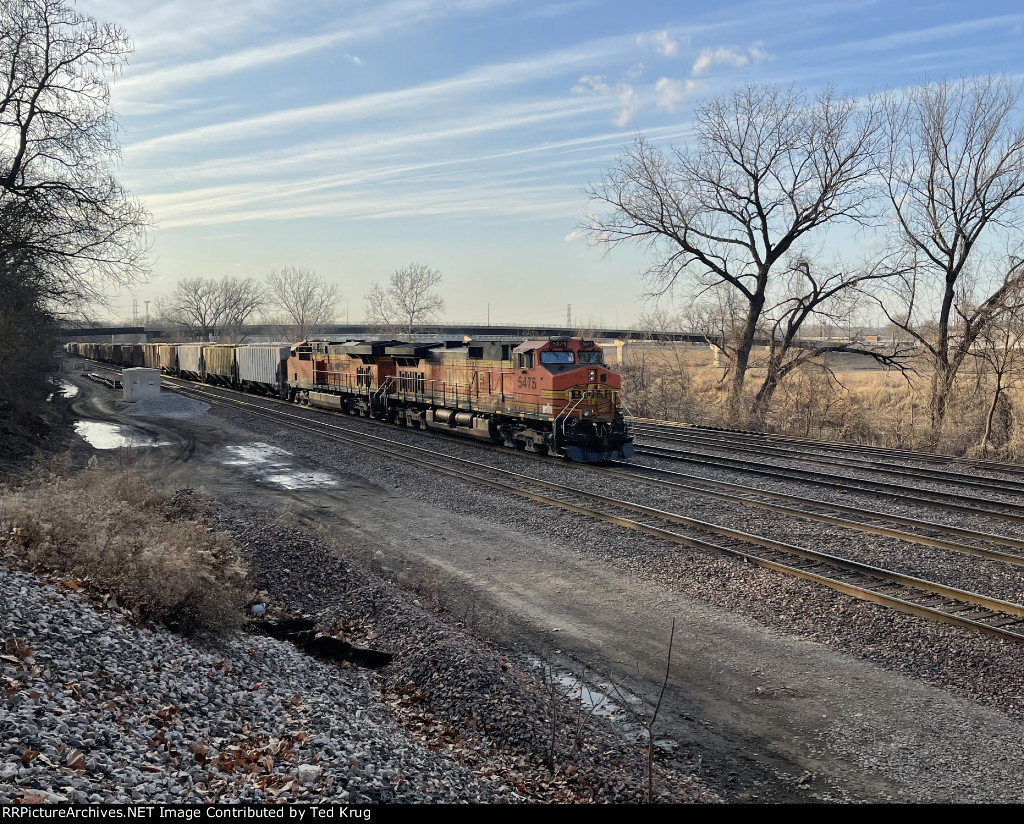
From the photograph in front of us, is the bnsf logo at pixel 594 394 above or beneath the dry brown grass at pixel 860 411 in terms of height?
above

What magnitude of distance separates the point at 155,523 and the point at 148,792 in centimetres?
715

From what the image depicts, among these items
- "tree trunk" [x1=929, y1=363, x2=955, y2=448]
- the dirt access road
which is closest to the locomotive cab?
the dirt access road

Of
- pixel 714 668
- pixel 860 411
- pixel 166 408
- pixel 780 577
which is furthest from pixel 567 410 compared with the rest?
pixel 166 408

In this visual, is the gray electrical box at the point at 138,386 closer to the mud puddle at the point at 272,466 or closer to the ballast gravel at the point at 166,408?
the ballast gravel at the point at 166,408

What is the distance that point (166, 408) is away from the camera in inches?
1385

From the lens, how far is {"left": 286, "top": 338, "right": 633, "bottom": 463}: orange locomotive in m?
20.0

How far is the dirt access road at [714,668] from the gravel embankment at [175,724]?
7.46 feet

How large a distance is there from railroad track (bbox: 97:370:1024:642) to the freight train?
2410mm

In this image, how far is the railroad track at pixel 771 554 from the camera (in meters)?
9.09

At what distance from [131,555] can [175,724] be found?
3.36 meters

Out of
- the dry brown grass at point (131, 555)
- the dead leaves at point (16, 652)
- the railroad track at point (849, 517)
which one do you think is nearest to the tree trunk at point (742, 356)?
the railroad track at point (849, 517)

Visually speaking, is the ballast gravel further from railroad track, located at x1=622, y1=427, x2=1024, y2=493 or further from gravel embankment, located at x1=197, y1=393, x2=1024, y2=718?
railroad track, located at x1=622, y1=427, x2=1024, y2=493

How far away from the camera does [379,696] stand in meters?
7.13
